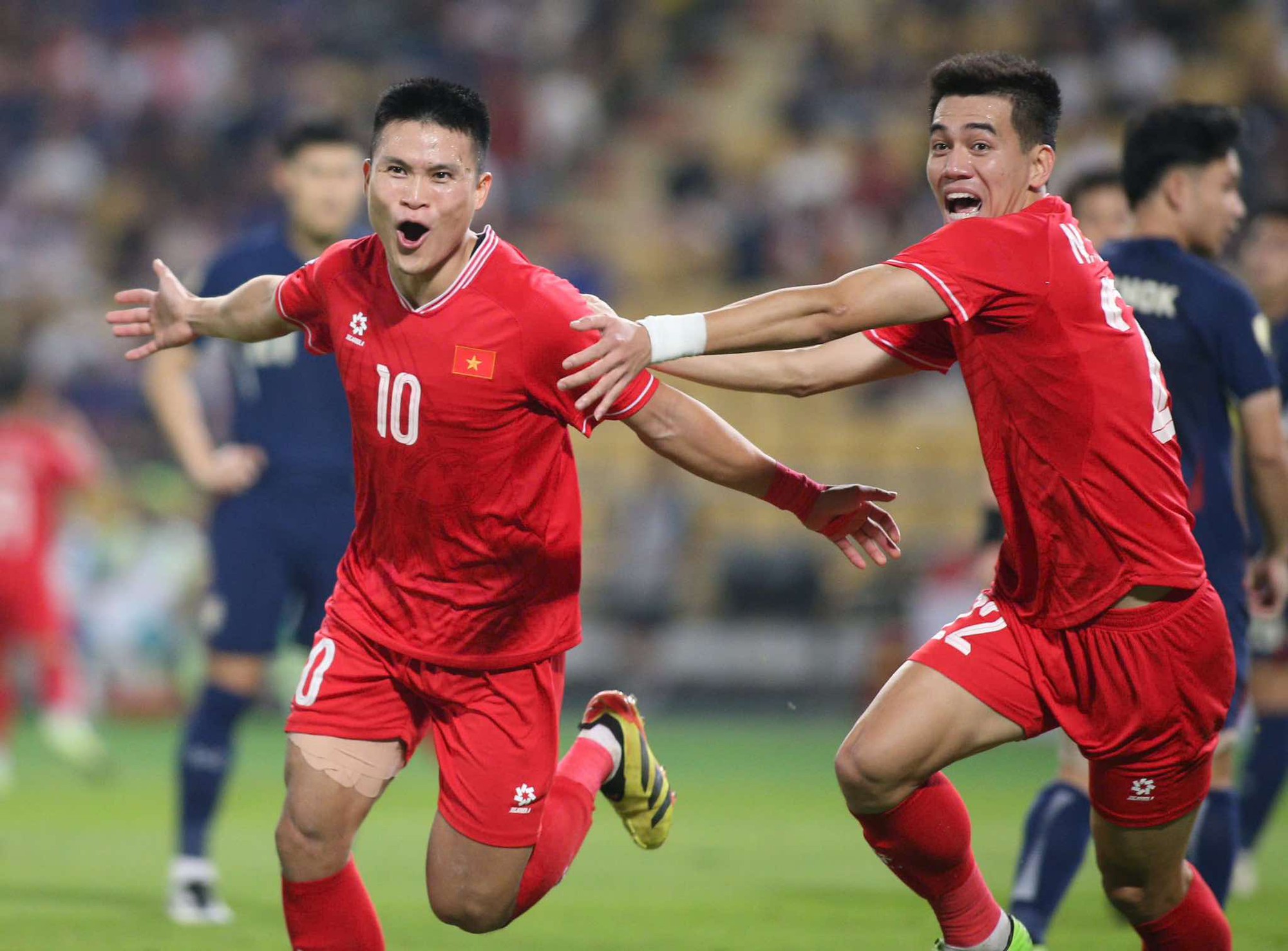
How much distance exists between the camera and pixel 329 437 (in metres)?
6.88

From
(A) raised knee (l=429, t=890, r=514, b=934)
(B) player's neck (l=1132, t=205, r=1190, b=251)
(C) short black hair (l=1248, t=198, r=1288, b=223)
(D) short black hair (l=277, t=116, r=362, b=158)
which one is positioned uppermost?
(D) short black hair (l=277, t=116, r=362, b=158)

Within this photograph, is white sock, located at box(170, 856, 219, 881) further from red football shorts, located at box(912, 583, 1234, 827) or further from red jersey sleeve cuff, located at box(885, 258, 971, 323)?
red jersey sleeve cuff, located at box(885, 258, 971, 323)

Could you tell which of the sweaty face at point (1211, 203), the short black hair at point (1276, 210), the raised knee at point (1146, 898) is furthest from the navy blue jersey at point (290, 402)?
the short black hair at point (1276, 210)

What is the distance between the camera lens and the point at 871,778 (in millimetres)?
4555

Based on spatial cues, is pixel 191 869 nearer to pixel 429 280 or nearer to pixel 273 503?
pixel 273 503

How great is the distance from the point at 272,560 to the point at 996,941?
10.6ft

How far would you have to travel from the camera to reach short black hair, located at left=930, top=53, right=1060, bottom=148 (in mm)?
4551

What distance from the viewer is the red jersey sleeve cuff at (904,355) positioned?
187 inches

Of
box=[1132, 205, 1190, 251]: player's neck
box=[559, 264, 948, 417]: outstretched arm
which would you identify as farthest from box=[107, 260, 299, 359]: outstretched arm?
box=[1132, 205, 1190, 251]: player's neck

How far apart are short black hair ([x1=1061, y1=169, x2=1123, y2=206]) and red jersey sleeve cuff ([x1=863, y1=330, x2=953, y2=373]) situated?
87.8 inches

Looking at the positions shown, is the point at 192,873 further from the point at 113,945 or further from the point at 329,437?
the point at 329,437

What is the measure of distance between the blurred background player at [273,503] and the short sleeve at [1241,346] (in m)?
3.21

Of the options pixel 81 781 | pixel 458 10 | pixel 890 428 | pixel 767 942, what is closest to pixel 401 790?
pixel 81 781

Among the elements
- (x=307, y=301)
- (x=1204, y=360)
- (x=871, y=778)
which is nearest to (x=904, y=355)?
(x=871, y=778)
